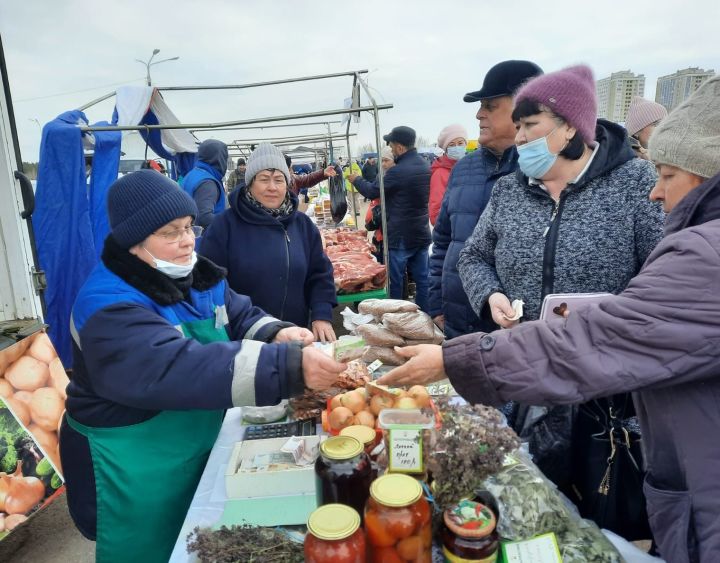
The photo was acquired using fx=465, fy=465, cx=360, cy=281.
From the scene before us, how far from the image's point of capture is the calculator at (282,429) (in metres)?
1.90

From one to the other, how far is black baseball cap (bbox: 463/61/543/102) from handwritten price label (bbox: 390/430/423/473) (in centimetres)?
210

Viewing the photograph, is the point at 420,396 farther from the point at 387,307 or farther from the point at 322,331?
the point at 322,331

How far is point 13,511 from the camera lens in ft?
8.35

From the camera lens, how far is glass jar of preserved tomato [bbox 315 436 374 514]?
117cm

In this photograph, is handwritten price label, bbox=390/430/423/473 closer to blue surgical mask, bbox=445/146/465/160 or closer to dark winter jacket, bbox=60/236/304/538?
dark winter jacket, bbox=60/236/304/538

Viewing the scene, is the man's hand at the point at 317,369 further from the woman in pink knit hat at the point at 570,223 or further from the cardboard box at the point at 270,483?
the woman in pink knit hat at the point at 570,223

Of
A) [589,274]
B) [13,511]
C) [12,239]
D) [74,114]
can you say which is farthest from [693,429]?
[74,114]

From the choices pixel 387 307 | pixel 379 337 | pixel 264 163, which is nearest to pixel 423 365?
pixel 379 337

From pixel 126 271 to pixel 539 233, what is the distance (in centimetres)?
168

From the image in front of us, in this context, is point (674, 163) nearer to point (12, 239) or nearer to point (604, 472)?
point (604, 472)

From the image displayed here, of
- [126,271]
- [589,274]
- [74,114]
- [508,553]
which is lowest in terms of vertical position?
[508,553]

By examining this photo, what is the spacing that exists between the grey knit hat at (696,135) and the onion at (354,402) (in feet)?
4.21

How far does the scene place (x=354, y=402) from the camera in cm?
183

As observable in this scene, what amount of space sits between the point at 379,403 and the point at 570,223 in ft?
3.66
